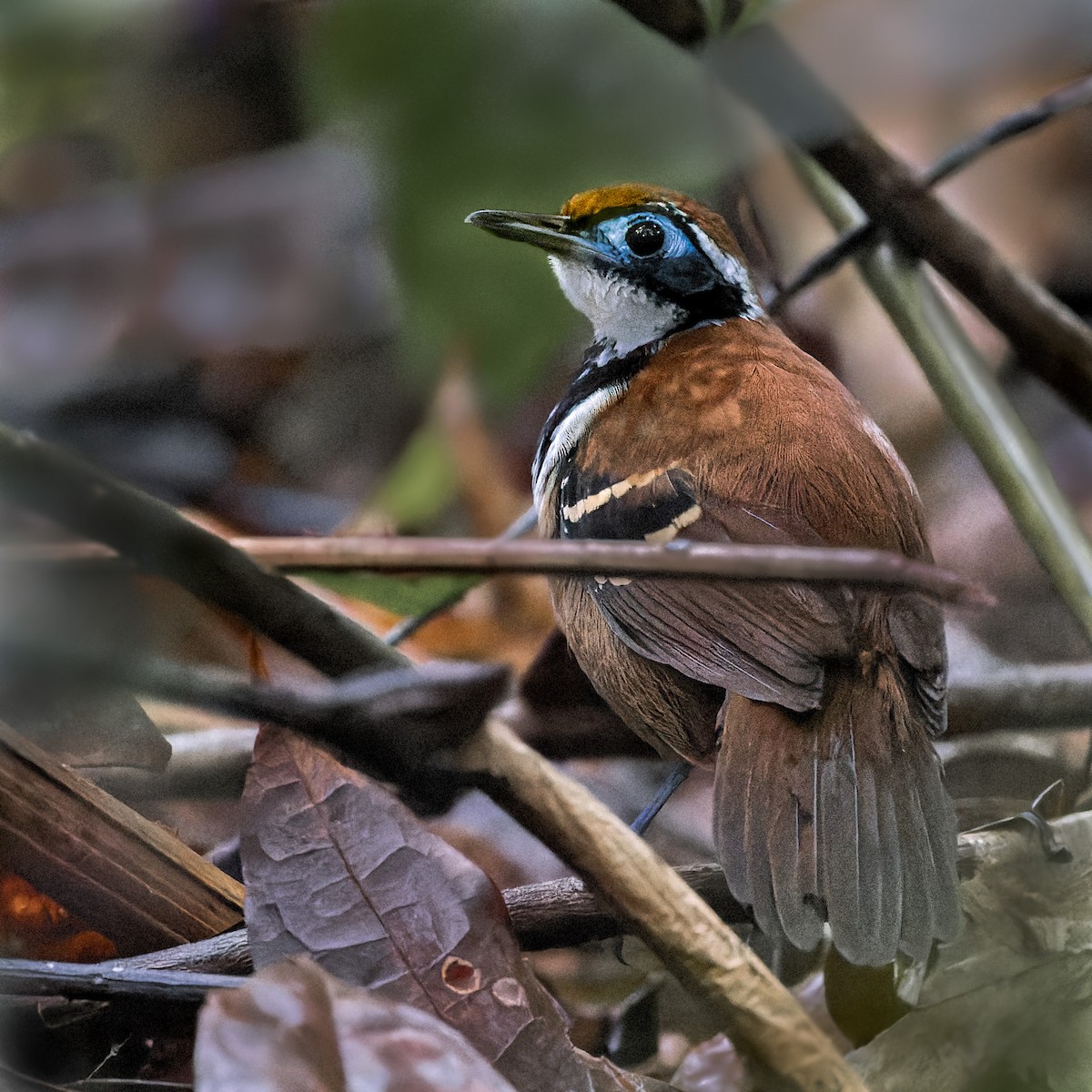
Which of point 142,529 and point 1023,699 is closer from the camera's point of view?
point 142,529

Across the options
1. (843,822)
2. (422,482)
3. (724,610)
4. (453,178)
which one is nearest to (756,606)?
(724,610)

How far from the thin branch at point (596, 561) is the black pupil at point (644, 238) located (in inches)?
24.0

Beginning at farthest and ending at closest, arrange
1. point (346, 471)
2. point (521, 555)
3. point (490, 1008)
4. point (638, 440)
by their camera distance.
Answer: point (346, 471), point (638, 440), point (490, 1008), point (521, 555)

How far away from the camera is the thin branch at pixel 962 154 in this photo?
1329 mm

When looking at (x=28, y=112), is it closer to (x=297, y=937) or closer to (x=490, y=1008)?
(x=297, y=937)

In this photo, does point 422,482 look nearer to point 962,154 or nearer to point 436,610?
point 436,610

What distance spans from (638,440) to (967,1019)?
0.58m

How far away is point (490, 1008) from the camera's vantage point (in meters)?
0.92

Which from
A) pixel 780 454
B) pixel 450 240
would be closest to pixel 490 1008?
pixel 780 454

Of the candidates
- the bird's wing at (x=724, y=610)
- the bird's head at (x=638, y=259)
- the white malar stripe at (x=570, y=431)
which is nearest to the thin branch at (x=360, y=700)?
the bird's wing at (x=724, y=610)

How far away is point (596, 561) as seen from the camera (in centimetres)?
70

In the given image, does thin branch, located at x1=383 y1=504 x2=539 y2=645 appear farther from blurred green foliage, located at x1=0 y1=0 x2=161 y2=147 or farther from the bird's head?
blurred green foliage, located at x1=0 y1=0 x2=161 y2=147

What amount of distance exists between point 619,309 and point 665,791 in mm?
538

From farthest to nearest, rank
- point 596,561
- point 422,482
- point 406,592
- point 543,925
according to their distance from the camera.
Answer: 1. point 422,482
2. point 406,592
3. point 543,925
4. point 596,561
